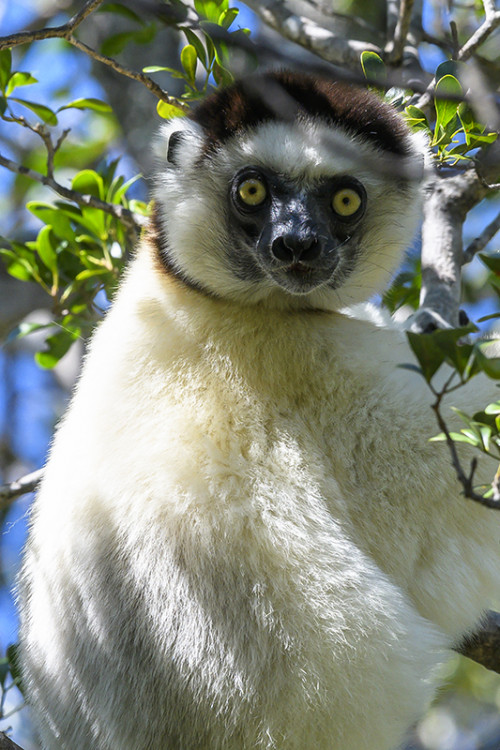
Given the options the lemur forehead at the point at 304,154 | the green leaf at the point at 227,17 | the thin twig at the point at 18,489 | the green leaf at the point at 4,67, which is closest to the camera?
the lemur forehead at the point at 304,154

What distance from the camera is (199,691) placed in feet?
10.9

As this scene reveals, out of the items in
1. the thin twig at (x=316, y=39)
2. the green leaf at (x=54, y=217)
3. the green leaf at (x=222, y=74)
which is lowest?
the green leaf at (x=54, y=217)

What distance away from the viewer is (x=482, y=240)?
481cm

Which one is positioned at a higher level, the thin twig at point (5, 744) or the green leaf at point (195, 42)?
the green leaf at point (195, 42)

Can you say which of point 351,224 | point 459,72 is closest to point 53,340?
point 351,224

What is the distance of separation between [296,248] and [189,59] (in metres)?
1.32

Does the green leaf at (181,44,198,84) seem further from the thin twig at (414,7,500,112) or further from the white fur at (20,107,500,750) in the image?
the thin twig at (414,7,500,112)

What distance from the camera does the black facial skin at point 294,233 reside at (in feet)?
12.5

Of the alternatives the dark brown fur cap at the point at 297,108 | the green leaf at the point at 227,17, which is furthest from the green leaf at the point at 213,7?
the dark brown fur cap at the point at 297,108

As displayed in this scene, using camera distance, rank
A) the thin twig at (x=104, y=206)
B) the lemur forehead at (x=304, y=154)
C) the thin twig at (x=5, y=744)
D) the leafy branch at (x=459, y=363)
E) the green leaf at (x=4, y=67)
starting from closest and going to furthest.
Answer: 1. the leafy branch at (x=459, y=363)
2. the thin twig at (x=5, y=744)
3. the lemur forehead at (x=304, y=154)
4. the green leaf at (x=4, y=67)
5. the thin twig at (x=104, y=206)

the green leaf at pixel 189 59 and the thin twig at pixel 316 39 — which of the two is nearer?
the green leaf at pixel 189 59

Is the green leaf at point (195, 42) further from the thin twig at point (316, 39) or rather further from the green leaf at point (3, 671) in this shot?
the green leaf at point (3, 671)

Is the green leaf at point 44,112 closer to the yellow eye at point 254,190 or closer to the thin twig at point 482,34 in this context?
the yellow eye at point 254,190

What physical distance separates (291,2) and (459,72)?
11.0 feet
